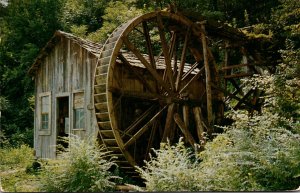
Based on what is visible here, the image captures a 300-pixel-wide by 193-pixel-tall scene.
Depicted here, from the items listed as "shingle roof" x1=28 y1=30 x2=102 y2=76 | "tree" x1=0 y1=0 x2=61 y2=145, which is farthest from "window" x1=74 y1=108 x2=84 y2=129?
"tree" x1=0 y1=0 x2=61 y2=145

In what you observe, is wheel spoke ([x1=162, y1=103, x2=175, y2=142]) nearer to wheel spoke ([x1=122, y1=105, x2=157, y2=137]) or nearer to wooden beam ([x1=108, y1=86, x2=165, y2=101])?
wooden beam ([x1=108, y1=86, x2=165, y2=101])

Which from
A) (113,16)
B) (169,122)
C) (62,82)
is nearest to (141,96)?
(169,122)

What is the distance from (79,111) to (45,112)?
1.65 metres

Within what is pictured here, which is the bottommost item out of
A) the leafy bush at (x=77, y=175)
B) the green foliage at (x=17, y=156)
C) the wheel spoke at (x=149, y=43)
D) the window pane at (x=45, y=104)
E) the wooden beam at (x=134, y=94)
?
the green foliage at (x=17, y=156)

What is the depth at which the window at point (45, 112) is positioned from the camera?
442 inches

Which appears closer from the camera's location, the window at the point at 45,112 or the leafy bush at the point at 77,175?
the leafy bush at the point at 77,175

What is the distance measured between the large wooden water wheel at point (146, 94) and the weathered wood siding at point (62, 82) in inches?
32.7

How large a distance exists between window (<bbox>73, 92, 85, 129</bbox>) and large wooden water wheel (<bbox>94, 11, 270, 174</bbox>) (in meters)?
1.07

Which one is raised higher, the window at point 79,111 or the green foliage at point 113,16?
the green foliage at point 113,16

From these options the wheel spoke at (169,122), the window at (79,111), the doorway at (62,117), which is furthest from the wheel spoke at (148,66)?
the doorway at (62,117)

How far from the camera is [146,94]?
9.23 meters

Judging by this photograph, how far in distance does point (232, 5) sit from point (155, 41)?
10.7 feet

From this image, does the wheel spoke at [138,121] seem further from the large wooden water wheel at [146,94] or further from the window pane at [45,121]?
the window pane at [45,121]

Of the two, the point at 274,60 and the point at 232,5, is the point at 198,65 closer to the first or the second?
the point at 274,60
